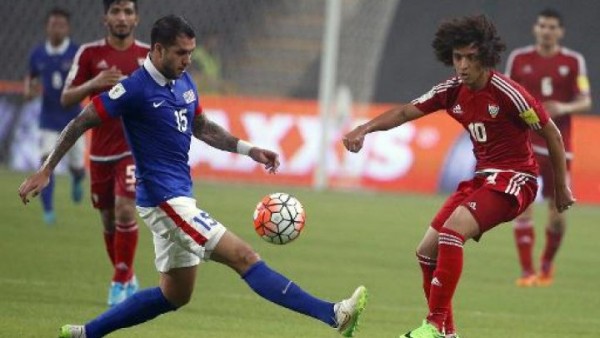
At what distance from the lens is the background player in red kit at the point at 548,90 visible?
1429 centimetres

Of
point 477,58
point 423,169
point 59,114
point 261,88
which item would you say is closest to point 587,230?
point 423,169

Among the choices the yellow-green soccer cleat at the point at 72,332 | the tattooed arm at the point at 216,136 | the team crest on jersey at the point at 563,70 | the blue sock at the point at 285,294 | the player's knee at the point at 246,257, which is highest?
the team crest on jersey at the point at 563,70

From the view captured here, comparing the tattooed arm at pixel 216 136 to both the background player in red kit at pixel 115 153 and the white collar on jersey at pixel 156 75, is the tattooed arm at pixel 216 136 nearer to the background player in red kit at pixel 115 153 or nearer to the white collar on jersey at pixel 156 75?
the white collar on jersey at pixel 156 75

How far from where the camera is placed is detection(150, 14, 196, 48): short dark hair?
27.4 feet

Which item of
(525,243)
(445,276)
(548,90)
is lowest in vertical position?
(445,276)

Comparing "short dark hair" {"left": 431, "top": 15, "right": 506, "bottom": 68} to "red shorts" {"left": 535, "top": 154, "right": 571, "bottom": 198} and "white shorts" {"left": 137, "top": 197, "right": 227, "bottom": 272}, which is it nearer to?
"white shorts" {"left": 137, "top": 197, "right": 227, "bottom": 272}

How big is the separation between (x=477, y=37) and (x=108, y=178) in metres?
3.88

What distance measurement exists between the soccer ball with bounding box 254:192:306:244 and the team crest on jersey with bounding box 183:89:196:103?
785mm

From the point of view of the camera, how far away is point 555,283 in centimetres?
1443

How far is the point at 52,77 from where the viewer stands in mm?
18328

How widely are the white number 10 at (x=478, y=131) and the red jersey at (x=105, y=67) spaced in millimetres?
3352

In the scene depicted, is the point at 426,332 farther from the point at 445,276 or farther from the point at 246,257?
the point at 246,257

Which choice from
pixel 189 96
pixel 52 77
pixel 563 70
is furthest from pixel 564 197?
pixel 52 77

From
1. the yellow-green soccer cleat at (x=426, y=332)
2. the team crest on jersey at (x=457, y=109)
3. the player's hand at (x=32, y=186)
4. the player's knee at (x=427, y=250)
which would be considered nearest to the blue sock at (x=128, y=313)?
the player's hand at (x=32, y=186)
